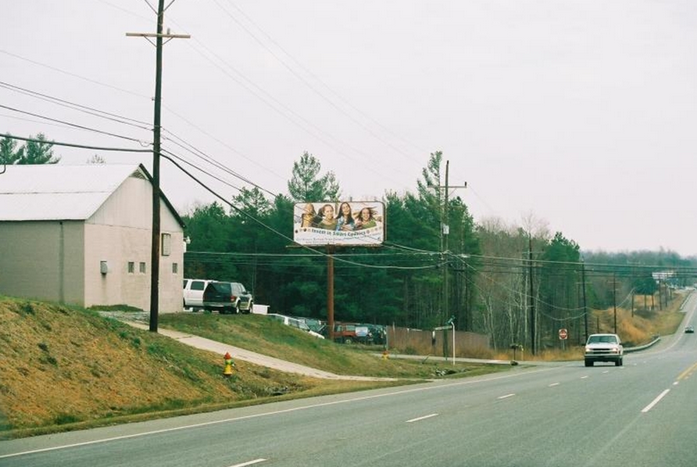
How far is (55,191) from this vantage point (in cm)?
4466

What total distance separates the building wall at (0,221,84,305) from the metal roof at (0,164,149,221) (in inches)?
18.6

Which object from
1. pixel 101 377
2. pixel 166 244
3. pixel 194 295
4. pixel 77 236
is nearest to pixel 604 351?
pixel 194 295

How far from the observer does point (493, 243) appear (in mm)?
126500

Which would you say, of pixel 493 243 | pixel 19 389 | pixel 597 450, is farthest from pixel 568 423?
pixel 493 243

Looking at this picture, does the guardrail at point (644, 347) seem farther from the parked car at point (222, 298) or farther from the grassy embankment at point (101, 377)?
the grassy embankment at point (101, 377)

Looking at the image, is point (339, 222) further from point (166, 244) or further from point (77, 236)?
point (77, 236)

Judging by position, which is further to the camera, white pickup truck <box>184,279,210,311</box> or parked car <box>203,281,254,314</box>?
white pickup truck <box>184,279,210,311</box>

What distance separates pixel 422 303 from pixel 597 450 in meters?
95.7

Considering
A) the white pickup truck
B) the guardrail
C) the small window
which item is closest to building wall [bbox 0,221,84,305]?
the small window

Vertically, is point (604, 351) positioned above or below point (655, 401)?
below

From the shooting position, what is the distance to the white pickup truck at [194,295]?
59688 mm

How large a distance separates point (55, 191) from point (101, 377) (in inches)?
809

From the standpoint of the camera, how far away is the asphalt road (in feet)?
45.4

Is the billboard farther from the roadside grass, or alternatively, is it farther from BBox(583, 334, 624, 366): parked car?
the roadside grass
